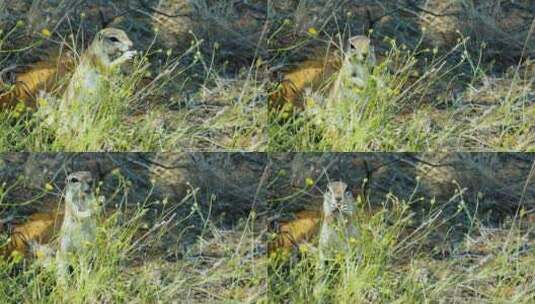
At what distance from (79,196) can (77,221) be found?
0.11m

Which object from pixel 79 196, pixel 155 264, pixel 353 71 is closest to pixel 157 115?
pixel 79 196

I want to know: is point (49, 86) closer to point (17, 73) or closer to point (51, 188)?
point (17, 73)

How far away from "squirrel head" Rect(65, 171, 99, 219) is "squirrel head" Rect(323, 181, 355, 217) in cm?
98

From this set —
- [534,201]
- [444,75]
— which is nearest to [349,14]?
[444,75]

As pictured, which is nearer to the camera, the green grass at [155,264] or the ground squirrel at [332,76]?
the green grass at [155,264]

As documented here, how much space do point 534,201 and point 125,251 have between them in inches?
70.5

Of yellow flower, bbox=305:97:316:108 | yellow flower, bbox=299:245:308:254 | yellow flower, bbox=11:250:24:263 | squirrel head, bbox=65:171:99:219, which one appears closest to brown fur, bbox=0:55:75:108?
squirrel head, bbox=65:171:99:219

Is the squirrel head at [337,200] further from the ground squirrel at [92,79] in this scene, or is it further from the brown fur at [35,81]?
the brown fur at [35,81]

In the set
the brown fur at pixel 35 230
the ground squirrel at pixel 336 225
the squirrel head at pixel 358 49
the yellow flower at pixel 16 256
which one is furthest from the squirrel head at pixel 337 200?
the yellow flower at pixel 16 256

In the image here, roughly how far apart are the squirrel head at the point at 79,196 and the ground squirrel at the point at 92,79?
0.70 feet

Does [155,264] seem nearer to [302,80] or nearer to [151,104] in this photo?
[151,104]

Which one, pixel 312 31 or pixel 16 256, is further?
pixel 312 31

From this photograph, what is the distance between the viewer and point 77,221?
15.2 ft

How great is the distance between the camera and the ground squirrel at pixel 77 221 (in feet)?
15.2
